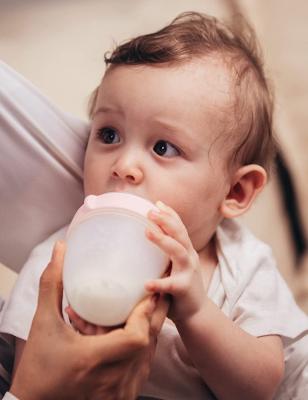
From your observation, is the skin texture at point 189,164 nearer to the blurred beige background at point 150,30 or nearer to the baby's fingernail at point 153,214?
the baby's fingernail at point 153,214

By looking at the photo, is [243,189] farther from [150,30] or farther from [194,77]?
[150,30]

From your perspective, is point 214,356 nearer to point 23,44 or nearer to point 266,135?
point 266,135

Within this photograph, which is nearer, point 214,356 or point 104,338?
point 104,338

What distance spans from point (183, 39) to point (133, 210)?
405 mm

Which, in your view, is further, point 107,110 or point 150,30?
point 150,30

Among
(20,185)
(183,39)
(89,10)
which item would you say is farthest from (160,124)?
(89,10)

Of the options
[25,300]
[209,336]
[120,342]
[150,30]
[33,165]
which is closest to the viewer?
[120,342]

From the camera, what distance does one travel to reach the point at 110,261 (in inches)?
24.0

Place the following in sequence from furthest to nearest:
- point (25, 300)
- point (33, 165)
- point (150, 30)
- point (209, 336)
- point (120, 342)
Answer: point (150, 30) < point (33, 165) < point (25, 300) < point (209, 336) < point (120, 342)

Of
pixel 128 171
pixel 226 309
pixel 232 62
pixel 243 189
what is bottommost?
pixel 226 309

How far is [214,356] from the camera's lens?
2.56ft

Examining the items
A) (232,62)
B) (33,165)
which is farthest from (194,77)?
(33,165)

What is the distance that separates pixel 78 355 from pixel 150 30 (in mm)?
1226

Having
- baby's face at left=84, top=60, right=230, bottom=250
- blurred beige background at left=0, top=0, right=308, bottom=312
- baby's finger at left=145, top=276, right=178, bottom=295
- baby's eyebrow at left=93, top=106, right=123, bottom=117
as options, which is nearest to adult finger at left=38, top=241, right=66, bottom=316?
baby's finger at left=145, top=276, right=178, bottom=295
